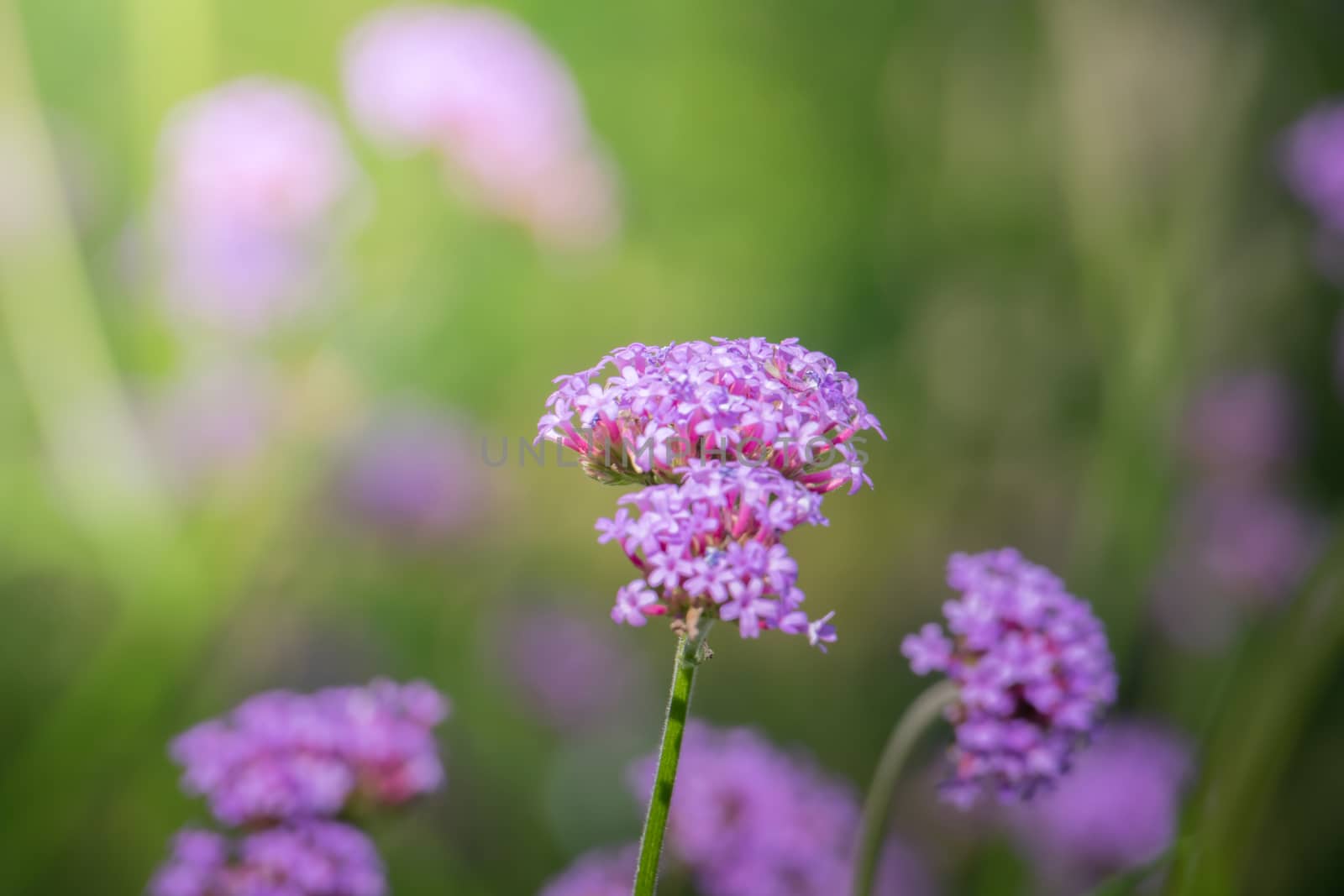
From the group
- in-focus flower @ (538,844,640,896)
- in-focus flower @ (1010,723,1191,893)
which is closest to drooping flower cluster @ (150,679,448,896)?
in-focus flower @ (538,844,640,896)

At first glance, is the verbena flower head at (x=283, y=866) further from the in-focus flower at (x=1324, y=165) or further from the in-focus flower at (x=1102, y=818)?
the in-focus flower at (x=1324, y=165)

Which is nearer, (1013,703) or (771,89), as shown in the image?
(1013,703)

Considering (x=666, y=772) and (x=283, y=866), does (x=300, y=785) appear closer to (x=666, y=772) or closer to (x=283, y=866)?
(x=283, y=866)

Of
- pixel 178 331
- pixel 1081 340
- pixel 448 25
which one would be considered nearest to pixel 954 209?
pixel 1081 340

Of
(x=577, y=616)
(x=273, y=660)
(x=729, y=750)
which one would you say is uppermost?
(x=577, y=616)

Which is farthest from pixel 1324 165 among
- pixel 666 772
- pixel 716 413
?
pixel 666 772

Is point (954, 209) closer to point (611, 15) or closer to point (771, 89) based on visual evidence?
point (771, 89)

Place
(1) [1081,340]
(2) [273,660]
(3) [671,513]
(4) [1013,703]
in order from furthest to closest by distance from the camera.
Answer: (1) [1081,340] → (2) [273,660] → (4) [1013,703] → (3) [671,513]
